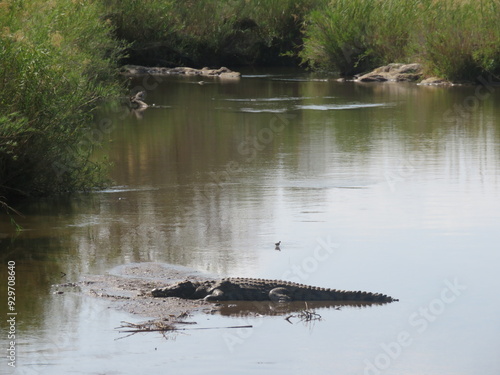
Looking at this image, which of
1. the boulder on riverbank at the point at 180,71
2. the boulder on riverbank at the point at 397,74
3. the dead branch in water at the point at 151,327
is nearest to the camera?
the dead branch in water at the point at 151,327

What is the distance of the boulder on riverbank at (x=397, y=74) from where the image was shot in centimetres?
3441

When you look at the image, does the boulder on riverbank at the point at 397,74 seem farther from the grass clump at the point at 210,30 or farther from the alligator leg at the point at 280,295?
the alligator leg at the point at 280,295

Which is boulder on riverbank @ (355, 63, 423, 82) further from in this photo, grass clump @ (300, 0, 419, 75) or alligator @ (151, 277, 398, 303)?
alligator @ (151, 277, 398, 303)

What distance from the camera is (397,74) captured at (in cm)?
3478

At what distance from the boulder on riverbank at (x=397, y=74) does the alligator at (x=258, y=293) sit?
26.1 m

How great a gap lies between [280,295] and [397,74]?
26.8 meters

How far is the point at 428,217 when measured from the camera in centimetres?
1223

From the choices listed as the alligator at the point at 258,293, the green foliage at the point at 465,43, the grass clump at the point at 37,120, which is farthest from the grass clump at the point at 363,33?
the alligator at the point at 258,293

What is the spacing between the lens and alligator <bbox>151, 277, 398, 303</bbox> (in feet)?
29.2

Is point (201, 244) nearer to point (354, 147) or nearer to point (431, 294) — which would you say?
point (431, 294)

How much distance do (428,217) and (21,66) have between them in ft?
17.2

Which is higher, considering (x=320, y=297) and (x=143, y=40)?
(x=143, y=40)

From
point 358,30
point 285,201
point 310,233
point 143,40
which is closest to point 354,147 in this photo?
point 285,201

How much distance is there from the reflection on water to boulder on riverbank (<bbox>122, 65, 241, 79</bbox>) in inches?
588
